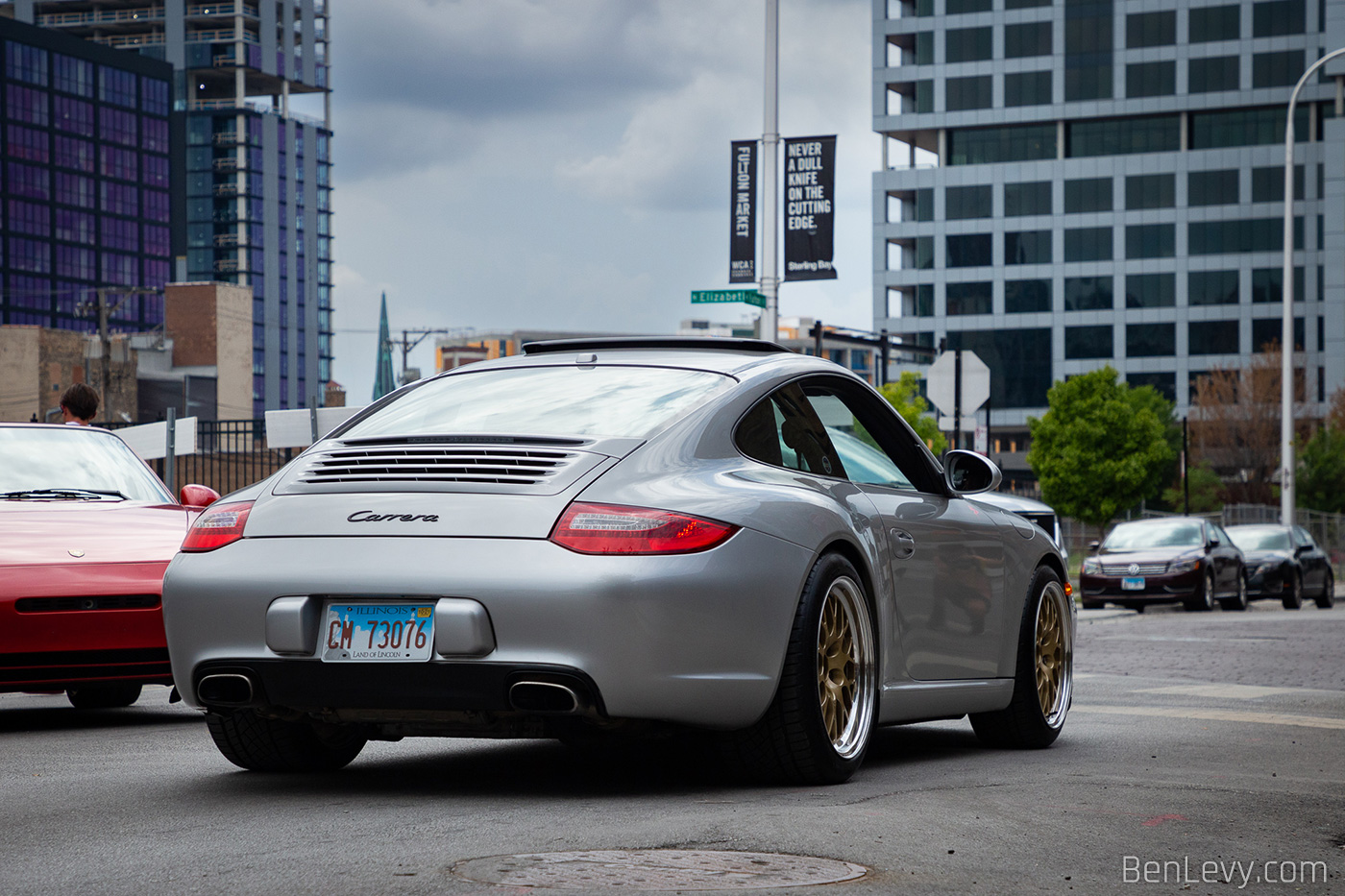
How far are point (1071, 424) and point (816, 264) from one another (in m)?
45.3

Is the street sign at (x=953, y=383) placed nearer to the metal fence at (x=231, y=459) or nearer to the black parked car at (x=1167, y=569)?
the black parked car at (x=1167, y=569)

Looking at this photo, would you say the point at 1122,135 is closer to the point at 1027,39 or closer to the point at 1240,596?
the point at 1027,39

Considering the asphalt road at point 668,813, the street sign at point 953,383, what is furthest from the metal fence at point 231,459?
the asphalt road at point 668,813

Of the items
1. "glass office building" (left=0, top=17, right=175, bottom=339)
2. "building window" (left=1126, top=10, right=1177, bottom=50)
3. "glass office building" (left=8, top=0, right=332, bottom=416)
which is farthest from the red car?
"glass office building" (left=8, top=0, right=332, bottom=416)

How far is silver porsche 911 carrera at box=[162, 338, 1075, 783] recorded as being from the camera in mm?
4848

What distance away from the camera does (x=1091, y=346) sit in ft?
322

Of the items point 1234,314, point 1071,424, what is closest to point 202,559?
point 1071,424

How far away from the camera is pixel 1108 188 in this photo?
322 feet

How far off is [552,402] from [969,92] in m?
98.4

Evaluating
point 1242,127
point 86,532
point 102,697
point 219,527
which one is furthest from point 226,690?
point 1242,127

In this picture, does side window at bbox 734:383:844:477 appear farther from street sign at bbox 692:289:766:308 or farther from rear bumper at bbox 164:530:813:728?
street sign at bbox 692:289:766:308

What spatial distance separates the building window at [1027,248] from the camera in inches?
3919

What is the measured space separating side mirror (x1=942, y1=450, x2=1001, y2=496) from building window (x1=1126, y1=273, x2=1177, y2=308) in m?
93.2

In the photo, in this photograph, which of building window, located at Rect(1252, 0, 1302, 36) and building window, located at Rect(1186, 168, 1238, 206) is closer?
building window, located at Rect(1252, 0, 1302, 36)
